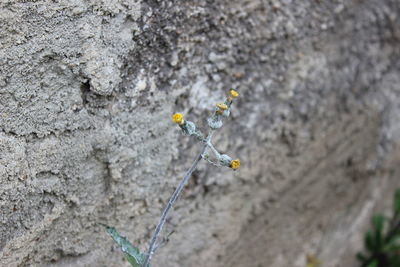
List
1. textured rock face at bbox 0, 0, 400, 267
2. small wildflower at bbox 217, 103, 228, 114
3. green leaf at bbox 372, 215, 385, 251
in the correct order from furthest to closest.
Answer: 1. green leaf at bbox 372, 215, 385, 251
2. textured rock face at bbox 0, 0, 400, 267
3. small wildflower at bbox 217, 103, 228, 114

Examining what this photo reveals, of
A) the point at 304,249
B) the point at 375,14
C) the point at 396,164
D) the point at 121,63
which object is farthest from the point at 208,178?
the point at 396,164

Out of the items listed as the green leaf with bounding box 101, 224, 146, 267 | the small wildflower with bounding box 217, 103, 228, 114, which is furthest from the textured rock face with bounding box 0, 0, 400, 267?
the small wildflower with bounding box 217, 103, 228, 114

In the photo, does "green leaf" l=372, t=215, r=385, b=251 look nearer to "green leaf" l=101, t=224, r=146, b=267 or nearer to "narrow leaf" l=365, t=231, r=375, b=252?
"narrow leaf" l=365, t=231, r=375, b=252

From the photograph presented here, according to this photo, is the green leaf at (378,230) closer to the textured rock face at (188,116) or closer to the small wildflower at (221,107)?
the textured rock face at (188,116)

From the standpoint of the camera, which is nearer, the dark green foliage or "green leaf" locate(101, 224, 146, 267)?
"green leaf" locate(101, 224, 146, 267)

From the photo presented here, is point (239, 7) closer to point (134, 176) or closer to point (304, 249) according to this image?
point (134, 176)
